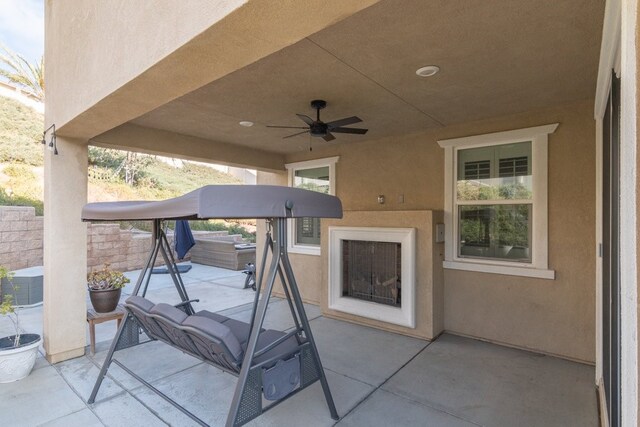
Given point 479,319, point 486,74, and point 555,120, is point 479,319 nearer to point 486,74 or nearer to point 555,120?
point 555,120

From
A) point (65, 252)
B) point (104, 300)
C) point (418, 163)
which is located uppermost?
point (418, 163)

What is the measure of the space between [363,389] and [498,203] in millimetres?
2853

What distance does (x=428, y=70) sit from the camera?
2824 millimetres

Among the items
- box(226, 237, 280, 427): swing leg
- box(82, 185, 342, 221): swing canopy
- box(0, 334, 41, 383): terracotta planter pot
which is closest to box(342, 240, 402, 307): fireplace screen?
box(82, 185, 342, 221): swing canopy

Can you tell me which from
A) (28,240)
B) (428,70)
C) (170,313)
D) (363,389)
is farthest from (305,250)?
(28,240)

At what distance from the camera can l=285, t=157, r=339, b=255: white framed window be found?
19.7ft

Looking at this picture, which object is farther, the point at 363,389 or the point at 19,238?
the point at 19,238

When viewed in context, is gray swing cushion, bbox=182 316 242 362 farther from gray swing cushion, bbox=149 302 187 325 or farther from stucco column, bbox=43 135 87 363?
stucco column, bbox=43 135 87 363

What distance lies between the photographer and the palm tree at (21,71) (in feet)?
36.8

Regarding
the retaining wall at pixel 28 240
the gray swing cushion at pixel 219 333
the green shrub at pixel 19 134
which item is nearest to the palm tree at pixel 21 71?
the green shrub at pixel 19 134

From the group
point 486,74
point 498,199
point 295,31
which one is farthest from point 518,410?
point 295,31

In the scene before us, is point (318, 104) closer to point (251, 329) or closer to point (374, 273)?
point (251, 329)

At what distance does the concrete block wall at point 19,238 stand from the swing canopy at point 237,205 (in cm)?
555

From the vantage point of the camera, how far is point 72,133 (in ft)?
11.4
